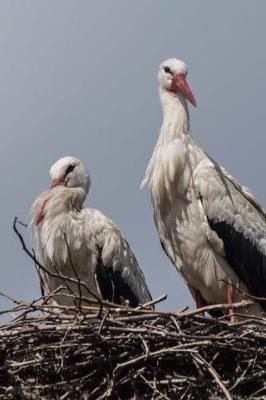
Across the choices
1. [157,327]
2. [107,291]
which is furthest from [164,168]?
[157,327]

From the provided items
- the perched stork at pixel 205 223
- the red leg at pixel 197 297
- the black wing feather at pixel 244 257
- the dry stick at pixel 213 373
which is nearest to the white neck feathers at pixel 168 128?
the perched stork at pixel 205 223

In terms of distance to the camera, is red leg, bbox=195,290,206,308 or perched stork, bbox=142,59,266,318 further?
red leg, bbox=195,290,206,308

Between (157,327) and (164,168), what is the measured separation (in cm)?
195

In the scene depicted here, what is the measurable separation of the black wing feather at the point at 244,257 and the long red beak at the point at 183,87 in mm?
905

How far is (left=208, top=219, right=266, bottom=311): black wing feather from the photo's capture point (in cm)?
895

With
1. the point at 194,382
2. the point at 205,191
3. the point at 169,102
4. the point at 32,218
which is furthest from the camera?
the point at 32,218

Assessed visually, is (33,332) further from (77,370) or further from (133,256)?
(133,256)

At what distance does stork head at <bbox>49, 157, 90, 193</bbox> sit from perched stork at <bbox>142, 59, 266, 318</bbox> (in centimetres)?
109

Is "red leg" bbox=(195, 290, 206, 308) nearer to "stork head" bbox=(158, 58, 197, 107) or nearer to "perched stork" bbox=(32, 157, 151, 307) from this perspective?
"perched stork" bbox=(32, 157, 151, 307)

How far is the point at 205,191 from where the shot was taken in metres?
8.89

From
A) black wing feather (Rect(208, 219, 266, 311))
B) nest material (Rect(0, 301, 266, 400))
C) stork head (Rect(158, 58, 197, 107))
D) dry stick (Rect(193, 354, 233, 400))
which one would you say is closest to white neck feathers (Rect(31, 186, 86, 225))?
stork head (Rect(158, 58, 197, 107))

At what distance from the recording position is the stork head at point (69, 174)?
33.4 feet

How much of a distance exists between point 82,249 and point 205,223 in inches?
46.6

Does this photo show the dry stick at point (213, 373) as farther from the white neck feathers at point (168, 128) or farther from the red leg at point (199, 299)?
the white neck feathers at point (168, 128)
